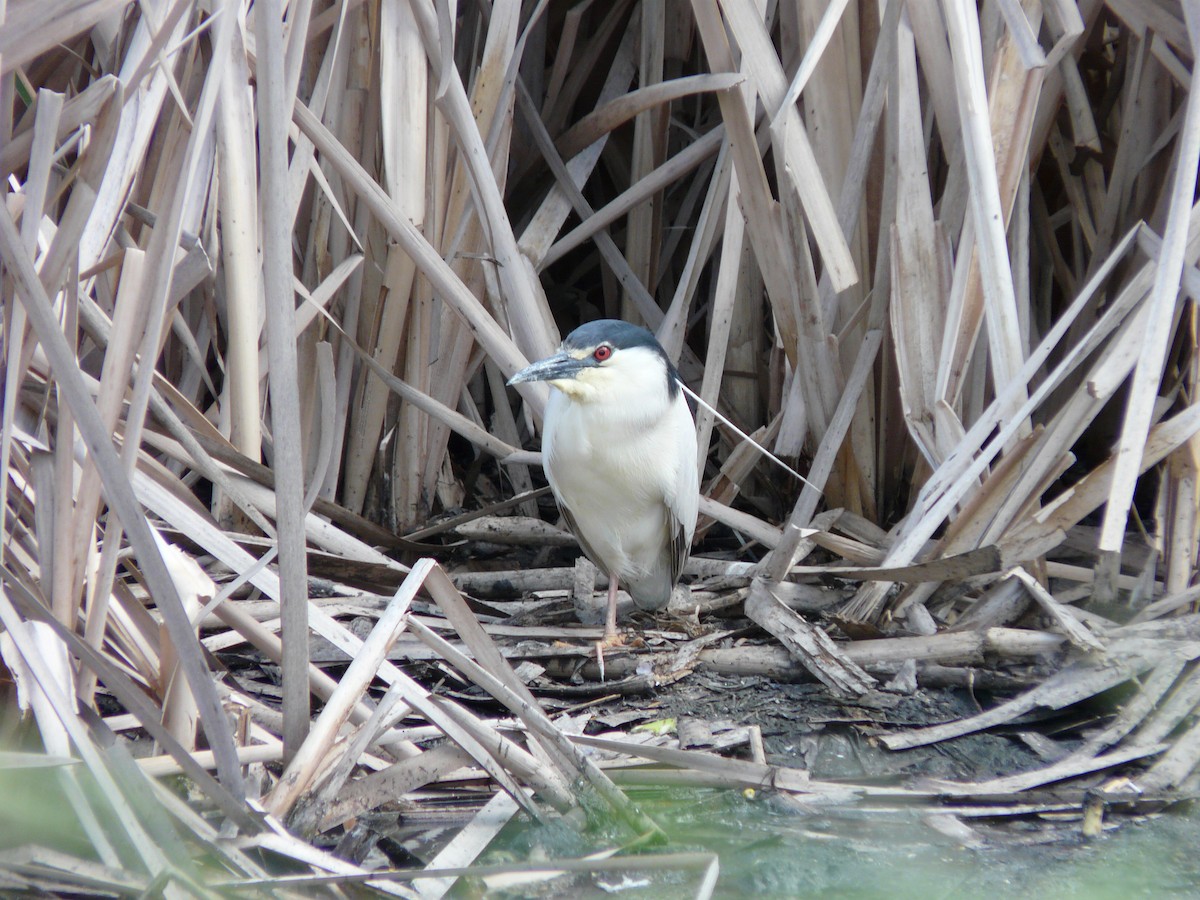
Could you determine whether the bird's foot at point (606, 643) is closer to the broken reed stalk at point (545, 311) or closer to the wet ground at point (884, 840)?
the broken reed stalk at point (545, 311)

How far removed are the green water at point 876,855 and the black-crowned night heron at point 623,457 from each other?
97cm

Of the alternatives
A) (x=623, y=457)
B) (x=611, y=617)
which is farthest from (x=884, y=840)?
(x=623, y=457)

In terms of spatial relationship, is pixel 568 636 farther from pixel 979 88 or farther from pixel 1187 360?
pixel 1187 360

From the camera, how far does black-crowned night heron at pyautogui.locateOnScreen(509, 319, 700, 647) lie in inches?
124

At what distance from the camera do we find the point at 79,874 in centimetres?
173

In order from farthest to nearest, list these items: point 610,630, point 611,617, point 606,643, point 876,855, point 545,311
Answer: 1. point 545,311
2. point 611,617
3. point 610,630
4. point 606,643
5. point 876,855

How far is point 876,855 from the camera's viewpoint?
2074 mm

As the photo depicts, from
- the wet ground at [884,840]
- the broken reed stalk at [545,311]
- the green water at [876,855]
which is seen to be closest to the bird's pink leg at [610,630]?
the broken reed stalk at [545,311]

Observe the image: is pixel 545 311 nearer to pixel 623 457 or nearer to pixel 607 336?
pixel 607 336

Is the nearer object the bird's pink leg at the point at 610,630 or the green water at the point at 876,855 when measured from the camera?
the green water at the point at 876,855

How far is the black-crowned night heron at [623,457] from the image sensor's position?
10.4 ft

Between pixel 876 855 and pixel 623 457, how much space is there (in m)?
1.53

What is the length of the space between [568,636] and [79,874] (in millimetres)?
1554

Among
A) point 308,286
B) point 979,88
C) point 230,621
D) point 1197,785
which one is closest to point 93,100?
point 230,621
